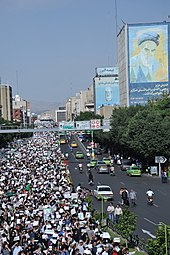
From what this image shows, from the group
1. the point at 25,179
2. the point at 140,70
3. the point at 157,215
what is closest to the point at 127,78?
the point at 140,70

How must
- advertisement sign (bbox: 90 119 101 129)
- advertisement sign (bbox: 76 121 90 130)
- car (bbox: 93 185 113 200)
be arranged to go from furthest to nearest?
advertisement sign (bbox: 90 119 101 129)
advertisement sign (bbox: 76 121 90 130)
car (bbox: 93 185 113 200)

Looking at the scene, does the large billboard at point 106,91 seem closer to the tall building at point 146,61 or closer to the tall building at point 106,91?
the tall building at point 106,91

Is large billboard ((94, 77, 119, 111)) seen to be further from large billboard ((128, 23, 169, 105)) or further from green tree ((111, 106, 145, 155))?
green tree ((111, 106, 145, 155))

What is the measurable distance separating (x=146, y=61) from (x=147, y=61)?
24cm

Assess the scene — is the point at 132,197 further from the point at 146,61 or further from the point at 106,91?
the point at 106,91

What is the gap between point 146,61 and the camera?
11119cm

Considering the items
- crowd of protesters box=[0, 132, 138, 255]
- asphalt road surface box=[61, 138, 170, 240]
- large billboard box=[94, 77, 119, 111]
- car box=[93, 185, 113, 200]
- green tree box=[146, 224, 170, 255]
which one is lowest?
asphalt road surface box=[61, 138, 170, 240]

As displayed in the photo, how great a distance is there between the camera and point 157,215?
2973 centimetres

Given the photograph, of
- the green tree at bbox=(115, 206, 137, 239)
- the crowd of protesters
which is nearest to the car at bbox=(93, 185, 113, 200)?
the crowd of protesters

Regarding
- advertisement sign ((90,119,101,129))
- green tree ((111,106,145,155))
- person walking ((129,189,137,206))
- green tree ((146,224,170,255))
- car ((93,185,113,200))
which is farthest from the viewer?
advertisement sign ((90,119,101,129))

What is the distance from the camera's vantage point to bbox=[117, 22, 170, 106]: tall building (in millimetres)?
110875

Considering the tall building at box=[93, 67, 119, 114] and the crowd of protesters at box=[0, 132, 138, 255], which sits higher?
the tall building at box=[93, 67, 119, 114]

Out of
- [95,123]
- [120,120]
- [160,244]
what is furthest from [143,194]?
[95,123]

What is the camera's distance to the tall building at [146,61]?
111 m
